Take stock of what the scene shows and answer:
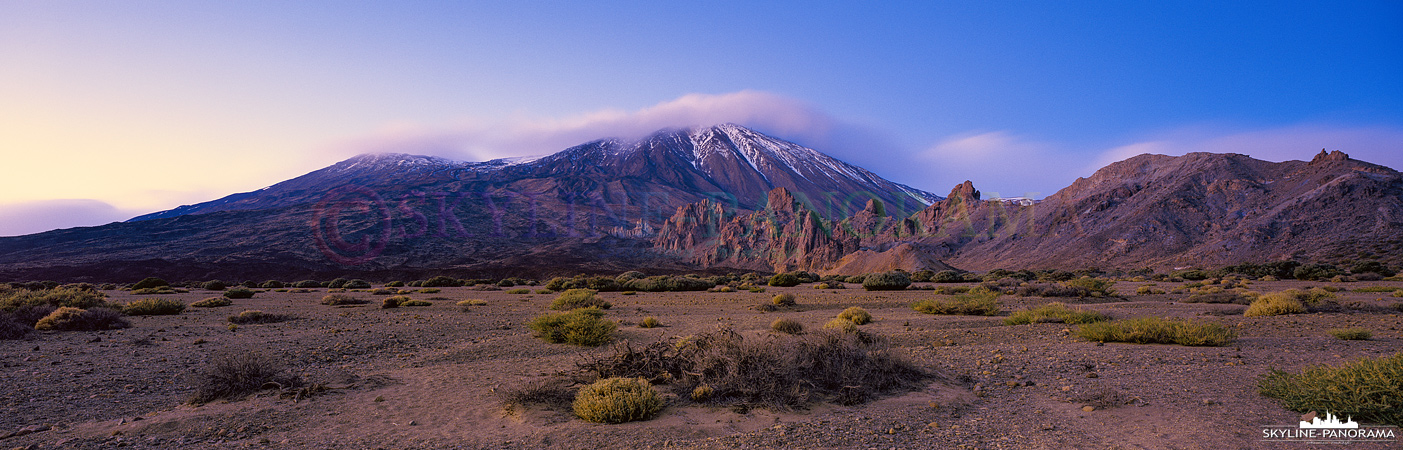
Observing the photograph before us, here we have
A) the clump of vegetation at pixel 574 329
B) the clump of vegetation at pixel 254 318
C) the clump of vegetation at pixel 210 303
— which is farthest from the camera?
the clump of vegetation at pixel 210 303

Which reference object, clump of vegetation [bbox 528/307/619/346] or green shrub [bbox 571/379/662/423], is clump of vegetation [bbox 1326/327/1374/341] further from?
clump of vegetation [bbox 528/307/619/346]

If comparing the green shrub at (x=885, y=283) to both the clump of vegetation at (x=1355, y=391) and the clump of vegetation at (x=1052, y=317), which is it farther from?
the clump of vegetation at (x=1355, y=391)

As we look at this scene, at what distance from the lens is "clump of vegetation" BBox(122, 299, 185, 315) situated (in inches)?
602

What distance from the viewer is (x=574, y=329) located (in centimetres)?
1066

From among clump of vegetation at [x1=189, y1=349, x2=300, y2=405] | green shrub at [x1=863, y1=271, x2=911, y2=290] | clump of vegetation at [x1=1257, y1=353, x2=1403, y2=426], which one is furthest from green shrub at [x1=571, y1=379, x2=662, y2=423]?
green shrub at [x1=863, y1=271, x2=911, y2=290]

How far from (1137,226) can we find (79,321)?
7735cm

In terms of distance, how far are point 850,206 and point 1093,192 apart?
104 meters

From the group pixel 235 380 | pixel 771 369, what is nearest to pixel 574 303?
pixel 235 380

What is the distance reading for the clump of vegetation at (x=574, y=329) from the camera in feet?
34.7

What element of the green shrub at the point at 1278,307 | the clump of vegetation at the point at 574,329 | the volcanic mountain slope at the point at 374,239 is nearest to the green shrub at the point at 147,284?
the volcanic mountain slope at the point at 374,239

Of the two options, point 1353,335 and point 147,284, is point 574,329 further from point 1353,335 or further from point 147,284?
point 147,284

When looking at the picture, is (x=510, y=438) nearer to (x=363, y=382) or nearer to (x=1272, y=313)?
(x=363, y=382)

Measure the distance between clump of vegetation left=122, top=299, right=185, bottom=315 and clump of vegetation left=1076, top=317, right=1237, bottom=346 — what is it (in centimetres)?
2238

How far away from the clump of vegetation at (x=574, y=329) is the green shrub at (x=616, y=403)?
472 centimetres
